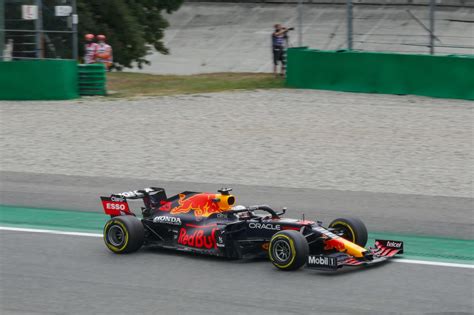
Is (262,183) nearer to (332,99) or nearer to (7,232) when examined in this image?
(7,232)

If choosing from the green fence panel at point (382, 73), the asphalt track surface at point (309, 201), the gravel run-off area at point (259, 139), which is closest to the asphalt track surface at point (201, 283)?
the asphalt track surface at point (309, 201)

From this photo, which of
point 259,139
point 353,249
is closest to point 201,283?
point 353,249

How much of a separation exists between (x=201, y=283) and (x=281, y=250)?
2.73 ft

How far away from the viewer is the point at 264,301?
7793 mm

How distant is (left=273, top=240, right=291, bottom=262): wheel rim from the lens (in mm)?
8586

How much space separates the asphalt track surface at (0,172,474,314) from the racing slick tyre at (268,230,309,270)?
0.12 m

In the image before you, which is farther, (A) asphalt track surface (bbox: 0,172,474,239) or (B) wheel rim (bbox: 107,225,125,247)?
(A) asphalt track surface (bbox: 0,172,474,239)

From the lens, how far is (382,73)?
931 inches

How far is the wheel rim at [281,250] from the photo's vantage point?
8.59 m

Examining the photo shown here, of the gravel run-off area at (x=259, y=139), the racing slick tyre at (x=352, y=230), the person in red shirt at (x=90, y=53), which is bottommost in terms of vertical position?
the racing slick tyre at (x=352, y=230)

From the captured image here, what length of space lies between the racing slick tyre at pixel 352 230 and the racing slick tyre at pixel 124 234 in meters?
2.02

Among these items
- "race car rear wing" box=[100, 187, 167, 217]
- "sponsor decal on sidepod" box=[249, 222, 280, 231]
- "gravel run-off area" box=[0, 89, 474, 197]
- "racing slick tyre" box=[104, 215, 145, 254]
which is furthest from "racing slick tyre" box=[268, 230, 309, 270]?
"gravel run-off area" box=[0, 89, 474, 197]

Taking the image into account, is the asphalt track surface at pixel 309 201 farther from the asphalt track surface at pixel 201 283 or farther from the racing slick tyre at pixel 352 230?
the racing slick tyre at pixel 352 230

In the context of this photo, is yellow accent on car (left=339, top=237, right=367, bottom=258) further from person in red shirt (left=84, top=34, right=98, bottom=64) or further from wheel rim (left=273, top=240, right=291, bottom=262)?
person in red shirt (left=84, top=34, right=98, bottom=64)
